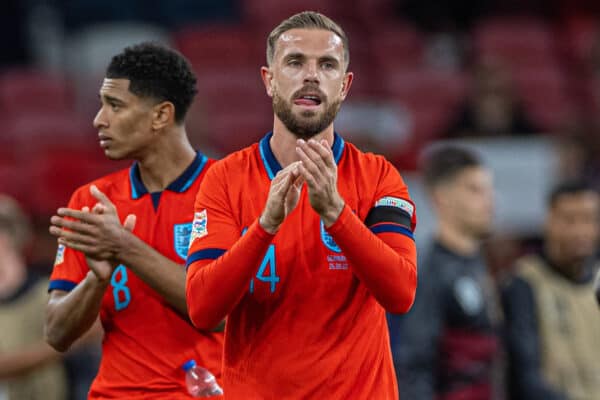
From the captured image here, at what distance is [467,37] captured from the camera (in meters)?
12.7

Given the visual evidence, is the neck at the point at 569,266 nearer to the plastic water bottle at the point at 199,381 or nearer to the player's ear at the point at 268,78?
the plastic water bottle at the point at 199,381

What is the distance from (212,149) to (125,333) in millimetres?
6116

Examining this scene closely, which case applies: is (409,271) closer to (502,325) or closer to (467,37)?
(502,325)

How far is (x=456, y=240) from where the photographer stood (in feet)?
19.0

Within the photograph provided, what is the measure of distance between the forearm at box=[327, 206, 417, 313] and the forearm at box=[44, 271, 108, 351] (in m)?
1.06

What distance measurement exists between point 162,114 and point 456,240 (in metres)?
2.22

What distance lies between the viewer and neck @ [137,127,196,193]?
4094mm

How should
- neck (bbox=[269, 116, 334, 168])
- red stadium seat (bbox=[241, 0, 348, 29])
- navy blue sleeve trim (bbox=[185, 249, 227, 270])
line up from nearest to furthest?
navy blue sleeve trim (bbox=[185, 249, 227, 270]) < neck (bbox=[269, 116, 334, 168]) < red stadium seat (bbox=[241, 0, 348, 29])

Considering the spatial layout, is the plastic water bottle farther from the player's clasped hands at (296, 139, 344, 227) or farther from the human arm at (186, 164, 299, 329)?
the player's clasped hands at (296, 139, 344, 227)

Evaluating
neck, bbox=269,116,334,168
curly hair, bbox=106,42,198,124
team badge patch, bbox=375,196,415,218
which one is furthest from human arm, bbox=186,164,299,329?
curly hair, bbox=106,42,198,124

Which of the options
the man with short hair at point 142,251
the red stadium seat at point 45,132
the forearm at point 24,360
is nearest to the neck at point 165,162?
the man with short hair at point 142,251

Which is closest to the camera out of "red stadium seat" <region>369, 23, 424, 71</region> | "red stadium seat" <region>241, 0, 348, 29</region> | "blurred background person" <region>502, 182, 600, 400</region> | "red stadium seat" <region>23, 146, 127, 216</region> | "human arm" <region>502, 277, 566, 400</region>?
"human arm" <region>502, 277, 566, 400</region>

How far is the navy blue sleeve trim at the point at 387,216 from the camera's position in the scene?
3.34m

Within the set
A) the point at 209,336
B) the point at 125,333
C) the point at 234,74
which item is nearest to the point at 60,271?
the point at 125,333
